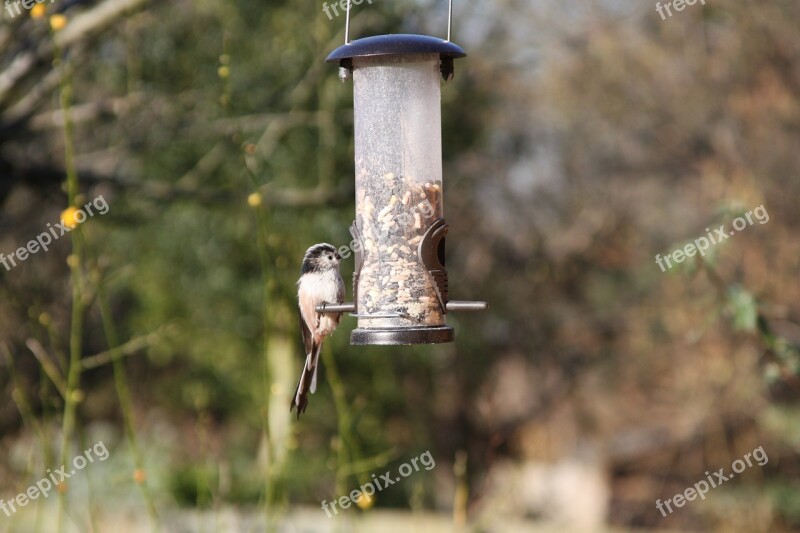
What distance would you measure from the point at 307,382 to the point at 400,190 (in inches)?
29.3

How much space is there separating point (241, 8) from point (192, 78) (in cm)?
80

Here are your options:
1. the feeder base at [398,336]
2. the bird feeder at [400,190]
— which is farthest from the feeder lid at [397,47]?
the feeder base at [398,336]

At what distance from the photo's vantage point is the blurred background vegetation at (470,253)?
7.82m

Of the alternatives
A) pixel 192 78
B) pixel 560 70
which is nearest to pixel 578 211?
pixel 560 70

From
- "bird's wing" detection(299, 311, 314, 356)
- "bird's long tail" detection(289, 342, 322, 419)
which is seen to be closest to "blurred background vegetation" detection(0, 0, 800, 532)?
"bird's wing" detection(299, 311, 314, 356)

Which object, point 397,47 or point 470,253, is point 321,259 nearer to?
point 397,47

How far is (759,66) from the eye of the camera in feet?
33.3

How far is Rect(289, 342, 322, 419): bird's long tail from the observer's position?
11.0ft

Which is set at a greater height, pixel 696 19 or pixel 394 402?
pixel 696 19

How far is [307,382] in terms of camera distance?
3.57m

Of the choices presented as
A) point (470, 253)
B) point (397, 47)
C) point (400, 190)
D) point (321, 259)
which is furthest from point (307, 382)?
point (470, 253)

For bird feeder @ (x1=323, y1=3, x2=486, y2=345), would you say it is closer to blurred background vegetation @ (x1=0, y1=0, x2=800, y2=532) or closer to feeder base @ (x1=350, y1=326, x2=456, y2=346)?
feeder base @ (x1=350, y1=326, x2=456, y2=346)

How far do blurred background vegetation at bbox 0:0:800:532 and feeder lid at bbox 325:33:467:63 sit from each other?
108 inches

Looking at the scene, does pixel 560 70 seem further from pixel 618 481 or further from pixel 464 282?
pixel 618 481
